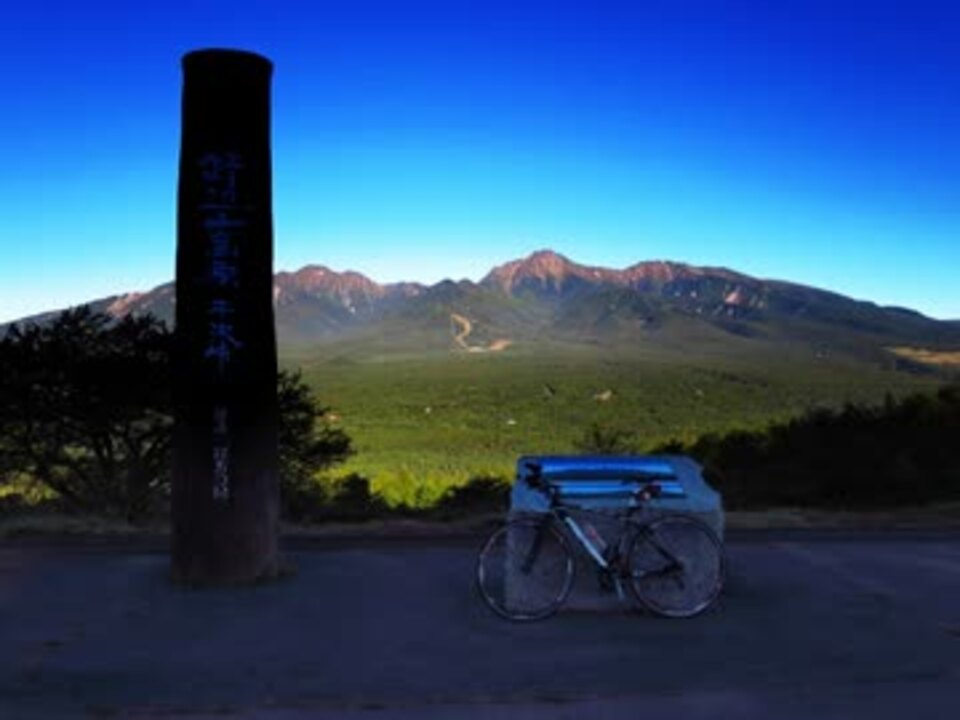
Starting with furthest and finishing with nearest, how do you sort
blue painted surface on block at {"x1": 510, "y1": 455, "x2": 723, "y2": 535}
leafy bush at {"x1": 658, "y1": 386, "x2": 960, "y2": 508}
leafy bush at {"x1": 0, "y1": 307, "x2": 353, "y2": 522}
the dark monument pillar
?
1. leafy bush at {"x1": 658, "y1": 386, "x2": 960, "y2": 508}
2. leafy bush at {"x1": 0, "y1": 307, "x2": 353, "y2": 522}
3. the dark monument pillar
4. blue painted surface on block at {"x1": 510, "y1": 455, "x2": 723, "y2": 535}

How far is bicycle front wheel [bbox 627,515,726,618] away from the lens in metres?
7.19

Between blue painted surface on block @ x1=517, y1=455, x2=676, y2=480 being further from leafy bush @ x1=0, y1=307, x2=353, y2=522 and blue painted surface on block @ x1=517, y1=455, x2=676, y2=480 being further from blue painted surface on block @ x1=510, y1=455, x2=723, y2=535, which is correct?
leafy bush @ x1=0, y1=307, x2=353, y2=522

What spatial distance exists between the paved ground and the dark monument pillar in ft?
1.34

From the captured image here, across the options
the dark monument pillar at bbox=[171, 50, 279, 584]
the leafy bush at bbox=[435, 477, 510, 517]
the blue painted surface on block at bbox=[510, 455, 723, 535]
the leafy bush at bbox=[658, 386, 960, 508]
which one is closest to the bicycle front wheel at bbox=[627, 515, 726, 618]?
the blue painted surface on block at bbox=[510, 455, 723, 535]

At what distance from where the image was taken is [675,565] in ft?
23.6

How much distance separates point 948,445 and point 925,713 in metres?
15.4

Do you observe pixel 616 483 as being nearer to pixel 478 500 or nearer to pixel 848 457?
pixel 478 500

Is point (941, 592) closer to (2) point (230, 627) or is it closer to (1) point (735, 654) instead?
(1) point (735, 654)

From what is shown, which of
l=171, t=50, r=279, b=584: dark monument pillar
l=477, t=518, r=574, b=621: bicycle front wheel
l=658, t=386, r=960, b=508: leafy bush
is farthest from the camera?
l=658, t=386, r=960, b=508: leafy bush

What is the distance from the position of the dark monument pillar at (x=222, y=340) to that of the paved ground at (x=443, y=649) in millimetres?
410

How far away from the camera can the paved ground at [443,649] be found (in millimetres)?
5426

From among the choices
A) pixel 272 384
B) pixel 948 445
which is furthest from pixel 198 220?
pixel 948 445

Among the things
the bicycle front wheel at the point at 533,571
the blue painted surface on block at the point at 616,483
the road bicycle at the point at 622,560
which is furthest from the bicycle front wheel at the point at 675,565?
the bicycle front wheel at the point at 533,571

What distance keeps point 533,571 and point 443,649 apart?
0.99 m
